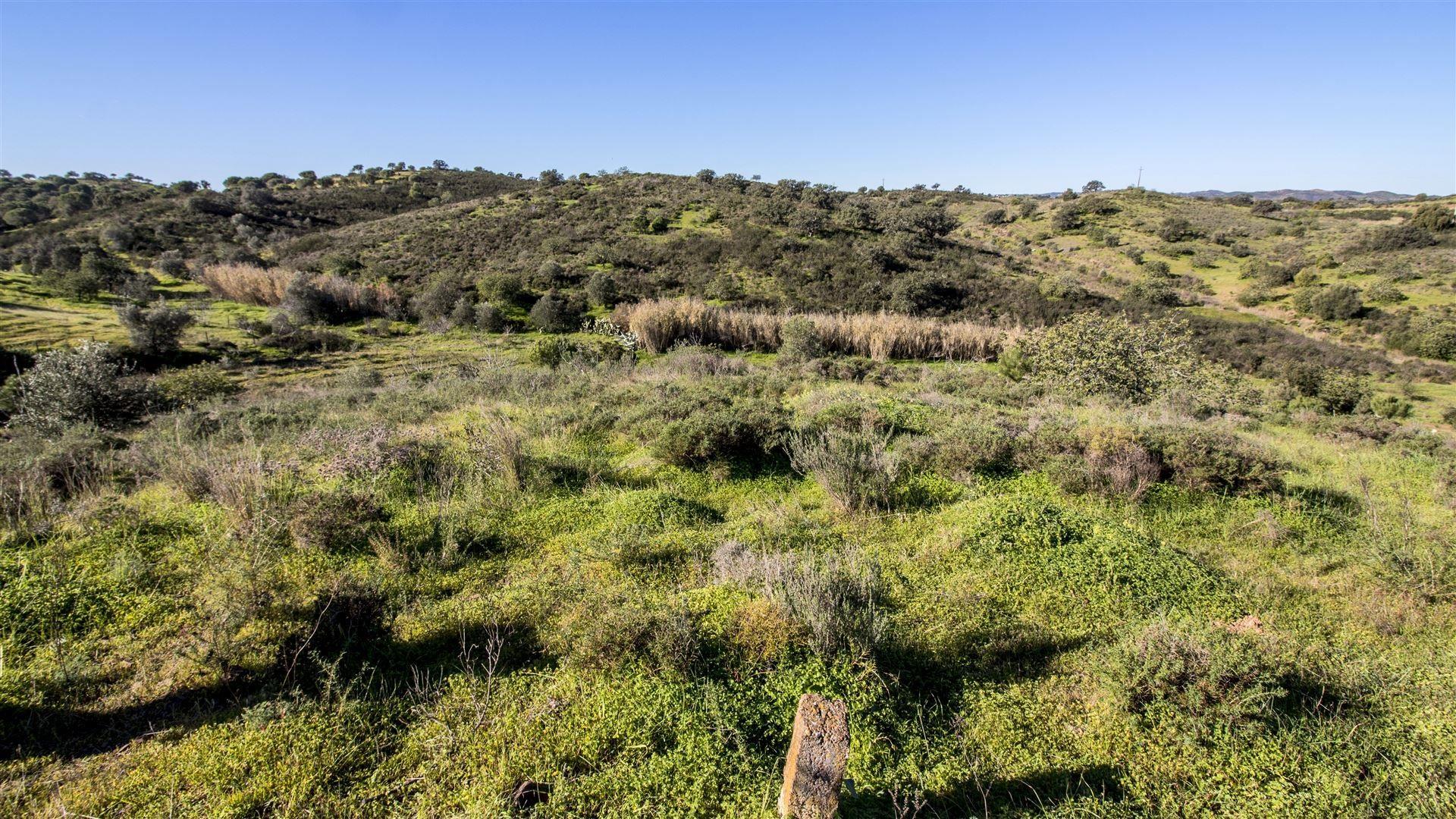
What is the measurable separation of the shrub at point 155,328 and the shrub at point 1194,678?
22630 millimetres

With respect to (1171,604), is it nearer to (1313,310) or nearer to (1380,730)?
(1380,730)

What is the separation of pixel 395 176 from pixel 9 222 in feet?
103

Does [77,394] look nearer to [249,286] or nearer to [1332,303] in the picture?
[249,286]

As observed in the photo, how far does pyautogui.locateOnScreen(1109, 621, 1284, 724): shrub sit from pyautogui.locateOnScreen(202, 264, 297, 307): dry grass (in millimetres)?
29761

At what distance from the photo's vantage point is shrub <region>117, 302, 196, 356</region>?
15.8 meters

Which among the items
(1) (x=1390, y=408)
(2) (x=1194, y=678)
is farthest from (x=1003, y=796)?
(1) (x=1390, y=408)

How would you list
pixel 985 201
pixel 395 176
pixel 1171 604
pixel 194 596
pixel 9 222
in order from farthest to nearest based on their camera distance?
pixel 395 176 → pixel 985 201 → pixel 9 222 → pixel 1171 604 → pixel 194 596

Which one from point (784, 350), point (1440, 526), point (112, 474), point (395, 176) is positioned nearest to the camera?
point (1440, 526)

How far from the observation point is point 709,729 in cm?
296

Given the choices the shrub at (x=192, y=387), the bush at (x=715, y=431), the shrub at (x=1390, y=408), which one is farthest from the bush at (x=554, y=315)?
the shrub at (x=1390, y=408)

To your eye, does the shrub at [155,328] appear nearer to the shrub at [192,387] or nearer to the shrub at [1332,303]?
the shrub at [192,387]

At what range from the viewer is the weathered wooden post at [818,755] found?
226 cm

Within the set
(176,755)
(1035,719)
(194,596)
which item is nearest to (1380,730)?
(1035,719)

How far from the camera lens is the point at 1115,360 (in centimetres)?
1155
